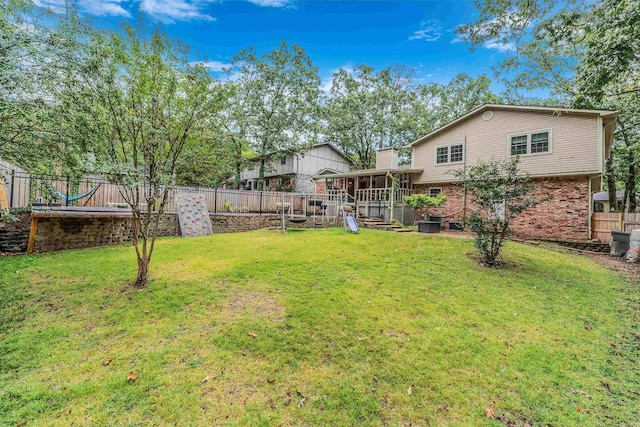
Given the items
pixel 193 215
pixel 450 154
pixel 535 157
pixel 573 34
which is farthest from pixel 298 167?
pixel 573 34

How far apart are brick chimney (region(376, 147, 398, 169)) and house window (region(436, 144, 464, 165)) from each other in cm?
255

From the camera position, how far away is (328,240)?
30.6 feet

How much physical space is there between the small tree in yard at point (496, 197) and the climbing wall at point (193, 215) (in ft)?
32.4

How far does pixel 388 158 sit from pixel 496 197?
9178 mm

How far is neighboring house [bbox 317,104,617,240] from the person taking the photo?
36.5 feet

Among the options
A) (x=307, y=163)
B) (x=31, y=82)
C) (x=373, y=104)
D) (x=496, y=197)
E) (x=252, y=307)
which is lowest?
(x=252, y=307)

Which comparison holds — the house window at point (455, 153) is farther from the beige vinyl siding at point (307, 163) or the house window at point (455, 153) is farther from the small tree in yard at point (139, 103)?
the small tree in yard at point (139, 103)

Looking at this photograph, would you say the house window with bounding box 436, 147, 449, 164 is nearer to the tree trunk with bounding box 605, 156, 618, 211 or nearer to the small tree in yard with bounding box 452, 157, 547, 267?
the small tree in yard with bounding box 452, 157, 547, 267

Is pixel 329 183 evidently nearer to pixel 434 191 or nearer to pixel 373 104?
pixel 434 191

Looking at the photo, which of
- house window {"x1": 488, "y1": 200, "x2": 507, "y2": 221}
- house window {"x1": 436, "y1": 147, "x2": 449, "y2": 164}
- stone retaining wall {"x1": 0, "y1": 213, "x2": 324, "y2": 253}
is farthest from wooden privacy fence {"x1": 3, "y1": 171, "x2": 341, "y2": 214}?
house window {"x1": 488, "y1": 200, "x2": 507, "y2": 221}

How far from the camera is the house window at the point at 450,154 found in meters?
14.6

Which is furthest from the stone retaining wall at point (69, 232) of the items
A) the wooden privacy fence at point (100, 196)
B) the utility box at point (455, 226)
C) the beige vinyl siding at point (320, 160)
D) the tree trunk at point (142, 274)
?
the beige vinyl siding at point (320, 160)

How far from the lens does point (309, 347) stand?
10.9 ft

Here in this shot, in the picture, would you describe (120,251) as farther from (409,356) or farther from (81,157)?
(409,356)
